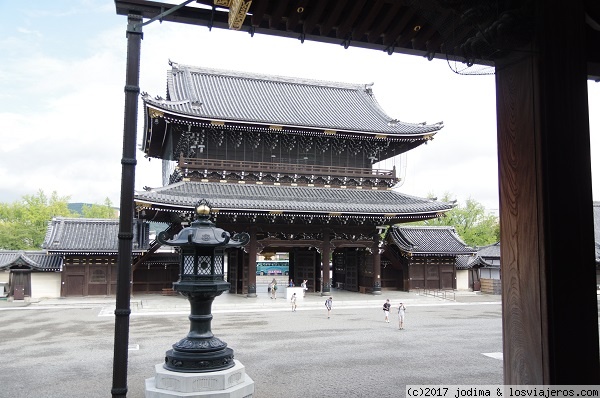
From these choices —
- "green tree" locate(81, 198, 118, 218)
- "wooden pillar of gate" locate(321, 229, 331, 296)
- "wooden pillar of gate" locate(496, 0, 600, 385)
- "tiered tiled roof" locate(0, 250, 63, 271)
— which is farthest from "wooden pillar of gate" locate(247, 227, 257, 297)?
"green tree" locate(81, 198, 118, 218)

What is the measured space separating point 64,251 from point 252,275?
32.7 feet

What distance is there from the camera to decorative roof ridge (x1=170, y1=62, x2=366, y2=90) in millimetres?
32291

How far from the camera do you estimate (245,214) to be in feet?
81.1

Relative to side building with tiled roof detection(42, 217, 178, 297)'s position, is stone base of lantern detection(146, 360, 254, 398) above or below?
below

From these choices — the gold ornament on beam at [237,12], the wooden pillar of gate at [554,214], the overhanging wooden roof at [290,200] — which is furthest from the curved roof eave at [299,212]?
the wooden pillar of gate at [554,214]

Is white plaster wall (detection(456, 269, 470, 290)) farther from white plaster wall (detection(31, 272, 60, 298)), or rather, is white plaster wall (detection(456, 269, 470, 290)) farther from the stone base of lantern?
the stone base of lantern

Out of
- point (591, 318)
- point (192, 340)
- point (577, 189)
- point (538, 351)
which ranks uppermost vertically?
point (577, 189)

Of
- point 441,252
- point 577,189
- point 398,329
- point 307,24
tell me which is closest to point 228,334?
point 398,329

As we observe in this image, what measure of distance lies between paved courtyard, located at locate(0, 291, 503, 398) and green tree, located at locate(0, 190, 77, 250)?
2356 centimetres

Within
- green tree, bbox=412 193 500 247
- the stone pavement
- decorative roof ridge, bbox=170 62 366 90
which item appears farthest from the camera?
green tree, bbox=412 193 500 247

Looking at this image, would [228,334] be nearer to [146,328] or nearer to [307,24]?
[146,328]

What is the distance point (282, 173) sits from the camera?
90.4 feet

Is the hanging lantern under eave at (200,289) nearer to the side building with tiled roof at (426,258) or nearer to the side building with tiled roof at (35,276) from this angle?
the side building with tiled roof at (35,276)

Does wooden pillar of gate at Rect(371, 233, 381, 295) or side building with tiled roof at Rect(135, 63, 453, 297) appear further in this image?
wooden pillar of gate at Rect(371, 233, 381, 295)
